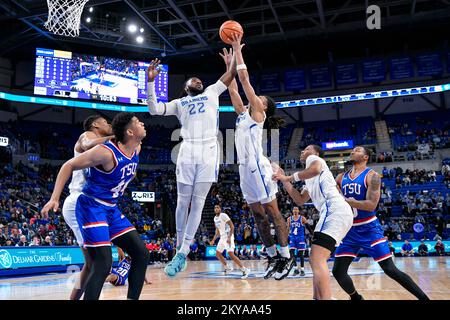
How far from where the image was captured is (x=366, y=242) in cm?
588


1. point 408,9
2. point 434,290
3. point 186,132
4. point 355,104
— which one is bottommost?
point 434,290

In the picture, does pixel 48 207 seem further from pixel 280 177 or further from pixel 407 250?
pixel 407 250

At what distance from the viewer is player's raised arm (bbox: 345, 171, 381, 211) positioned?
5742mm

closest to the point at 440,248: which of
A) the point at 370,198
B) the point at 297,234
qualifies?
the point at 297,234

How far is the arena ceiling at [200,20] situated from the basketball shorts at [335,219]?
59.5ft

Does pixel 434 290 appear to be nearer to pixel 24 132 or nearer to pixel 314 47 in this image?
pixel 314 47

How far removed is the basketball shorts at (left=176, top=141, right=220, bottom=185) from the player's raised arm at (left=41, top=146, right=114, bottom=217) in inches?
47.9

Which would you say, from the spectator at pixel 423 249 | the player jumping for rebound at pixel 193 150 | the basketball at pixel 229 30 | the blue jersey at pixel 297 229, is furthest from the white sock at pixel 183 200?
the spectator at pixel 423 249

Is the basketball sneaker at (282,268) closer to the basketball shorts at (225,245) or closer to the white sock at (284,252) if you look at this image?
the white sock at (284,252)

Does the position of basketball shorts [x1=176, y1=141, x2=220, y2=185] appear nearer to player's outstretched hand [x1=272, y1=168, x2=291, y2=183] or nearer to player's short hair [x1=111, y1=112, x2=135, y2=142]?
player's outstretched hand [x1=272, y1=168, x2=291, y2=183]

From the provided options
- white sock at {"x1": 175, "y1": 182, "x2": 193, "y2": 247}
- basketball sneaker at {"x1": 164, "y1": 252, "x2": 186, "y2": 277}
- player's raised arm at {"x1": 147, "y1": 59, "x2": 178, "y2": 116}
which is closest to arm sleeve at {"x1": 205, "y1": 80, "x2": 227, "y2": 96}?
player's raised arm at {"x1": 147, "y1": 59, "x2": 178, "y2": 116}
